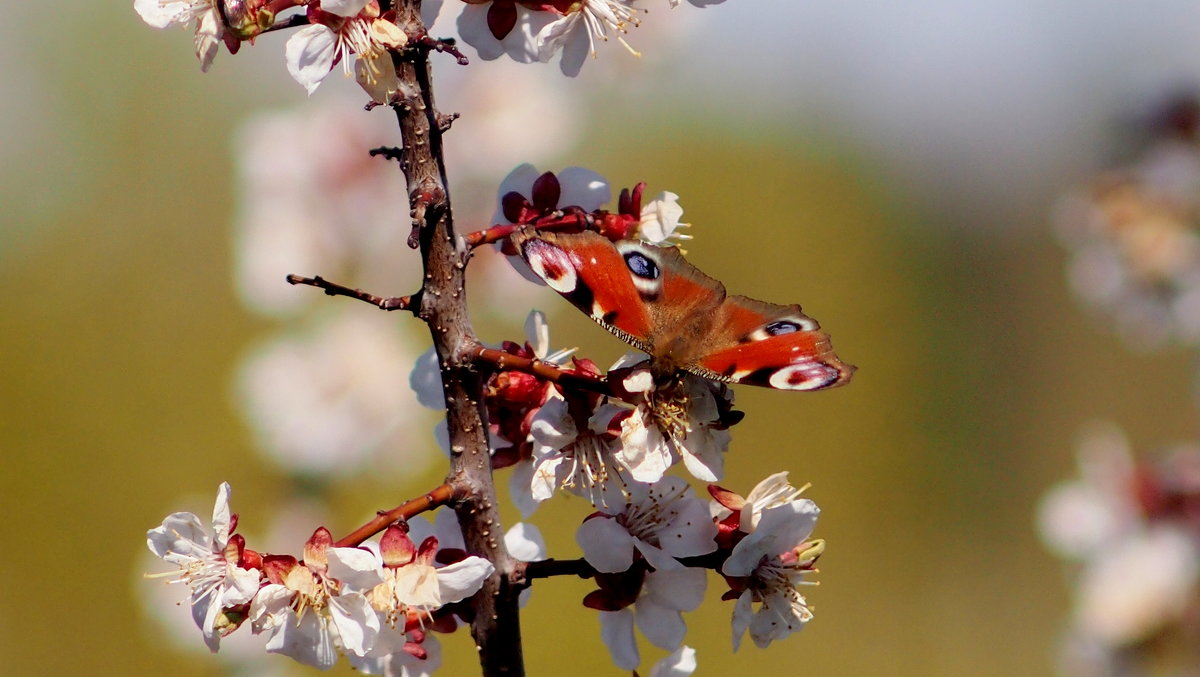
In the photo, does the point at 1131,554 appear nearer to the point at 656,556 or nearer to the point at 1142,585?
the point at 1142,585

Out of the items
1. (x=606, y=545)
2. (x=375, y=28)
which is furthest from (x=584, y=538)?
(x=375, y=28)

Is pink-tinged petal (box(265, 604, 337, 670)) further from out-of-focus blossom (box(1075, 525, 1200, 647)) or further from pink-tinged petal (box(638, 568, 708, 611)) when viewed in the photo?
out-of-focus blossom (box(1075, 525, 1200, 647))

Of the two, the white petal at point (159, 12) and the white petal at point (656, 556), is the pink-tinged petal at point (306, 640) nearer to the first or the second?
the white petal at point (656, 556)

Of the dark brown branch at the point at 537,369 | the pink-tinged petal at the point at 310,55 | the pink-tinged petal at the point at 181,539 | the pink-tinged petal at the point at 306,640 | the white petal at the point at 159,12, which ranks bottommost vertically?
the pink-tinged petal at the point at 306,640

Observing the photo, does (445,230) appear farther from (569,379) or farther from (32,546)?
(32,546)

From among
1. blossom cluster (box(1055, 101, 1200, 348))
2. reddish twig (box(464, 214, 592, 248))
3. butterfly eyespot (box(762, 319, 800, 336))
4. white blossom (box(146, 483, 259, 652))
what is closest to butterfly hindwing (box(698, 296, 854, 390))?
butterfly eyespot (box(762, 319, 800, 336))

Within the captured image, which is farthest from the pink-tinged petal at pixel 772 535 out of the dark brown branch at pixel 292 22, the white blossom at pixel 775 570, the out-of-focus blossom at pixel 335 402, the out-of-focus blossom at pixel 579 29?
the out-of-focus blossom at pixel 335 402

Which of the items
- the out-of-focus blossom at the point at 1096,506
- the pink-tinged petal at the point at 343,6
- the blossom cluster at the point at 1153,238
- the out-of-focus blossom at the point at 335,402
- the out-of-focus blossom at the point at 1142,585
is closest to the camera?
the pink-tinged petal at the point at 343,6

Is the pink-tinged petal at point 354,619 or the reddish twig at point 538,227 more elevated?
the reddish twig at point 538,227
